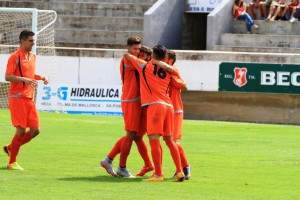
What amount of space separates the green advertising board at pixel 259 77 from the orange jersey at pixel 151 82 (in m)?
16.7

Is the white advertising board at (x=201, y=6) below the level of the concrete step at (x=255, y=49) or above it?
above

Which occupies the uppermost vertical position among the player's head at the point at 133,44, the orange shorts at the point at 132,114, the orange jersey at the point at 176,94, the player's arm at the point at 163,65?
the player's head at the point at 133,44

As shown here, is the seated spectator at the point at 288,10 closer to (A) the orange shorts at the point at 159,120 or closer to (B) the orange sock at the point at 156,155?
(A) the orange shorts at the point at 159,120

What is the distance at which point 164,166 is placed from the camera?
669 inches

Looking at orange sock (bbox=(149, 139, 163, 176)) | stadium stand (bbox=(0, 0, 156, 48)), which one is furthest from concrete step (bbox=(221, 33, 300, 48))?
orange sock (bbox=(149, 139, 163, 176))

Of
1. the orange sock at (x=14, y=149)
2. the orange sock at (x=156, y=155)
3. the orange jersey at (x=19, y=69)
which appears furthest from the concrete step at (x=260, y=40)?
the orange sock at (x=156, y=155)

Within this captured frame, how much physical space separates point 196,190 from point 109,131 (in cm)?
1123

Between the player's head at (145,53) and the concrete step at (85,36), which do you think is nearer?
the player's head at (145,53)

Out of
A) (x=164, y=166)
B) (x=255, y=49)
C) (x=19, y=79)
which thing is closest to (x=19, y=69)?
(x=19, y=79)

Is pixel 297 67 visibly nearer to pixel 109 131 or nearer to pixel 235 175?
pixel 109 131

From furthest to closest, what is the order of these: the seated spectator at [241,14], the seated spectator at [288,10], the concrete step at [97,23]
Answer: the concrete step at [97,23], the seated spectator at [241,14], the seated spectator at [288,10]

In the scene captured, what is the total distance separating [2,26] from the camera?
37.9 metres

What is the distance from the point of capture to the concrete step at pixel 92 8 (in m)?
40.1

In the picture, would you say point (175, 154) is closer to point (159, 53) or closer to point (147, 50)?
point (159, 53)
